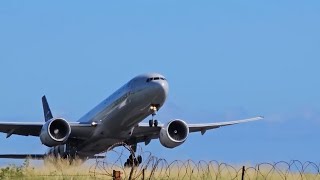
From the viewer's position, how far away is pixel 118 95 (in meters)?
37.5

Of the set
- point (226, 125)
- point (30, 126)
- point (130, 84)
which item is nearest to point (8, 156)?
point (30, 126)

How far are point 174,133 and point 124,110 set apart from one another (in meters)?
3.75

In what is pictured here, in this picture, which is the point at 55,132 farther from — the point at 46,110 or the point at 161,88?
the point at 46,110

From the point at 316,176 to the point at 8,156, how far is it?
67.5 ft

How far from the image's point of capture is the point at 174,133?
128 ft

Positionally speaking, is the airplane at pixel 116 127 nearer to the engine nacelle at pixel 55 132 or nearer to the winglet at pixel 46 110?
the engine nacelle at pixel 55 132

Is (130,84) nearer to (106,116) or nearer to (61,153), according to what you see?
(106,116)

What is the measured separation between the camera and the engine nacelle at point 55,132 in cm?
3672

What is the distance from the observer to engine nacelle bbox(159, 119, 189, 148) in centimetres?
3769

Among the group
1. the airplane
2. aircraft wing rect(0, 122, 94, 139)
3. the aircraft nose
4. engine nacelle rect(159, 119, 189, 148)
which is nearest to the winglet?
the airplane

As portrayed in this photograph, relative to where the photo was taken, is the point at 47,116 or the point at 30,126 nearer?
the point at 30,126

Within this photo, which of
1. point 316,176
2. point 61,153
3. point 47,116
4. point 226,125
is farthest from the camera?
point 47,116

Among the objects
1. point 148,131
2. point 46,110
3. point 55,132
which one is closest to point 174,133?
point 148,131

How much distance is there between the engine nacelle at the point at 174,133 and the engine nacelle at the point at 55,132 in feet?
14.7
